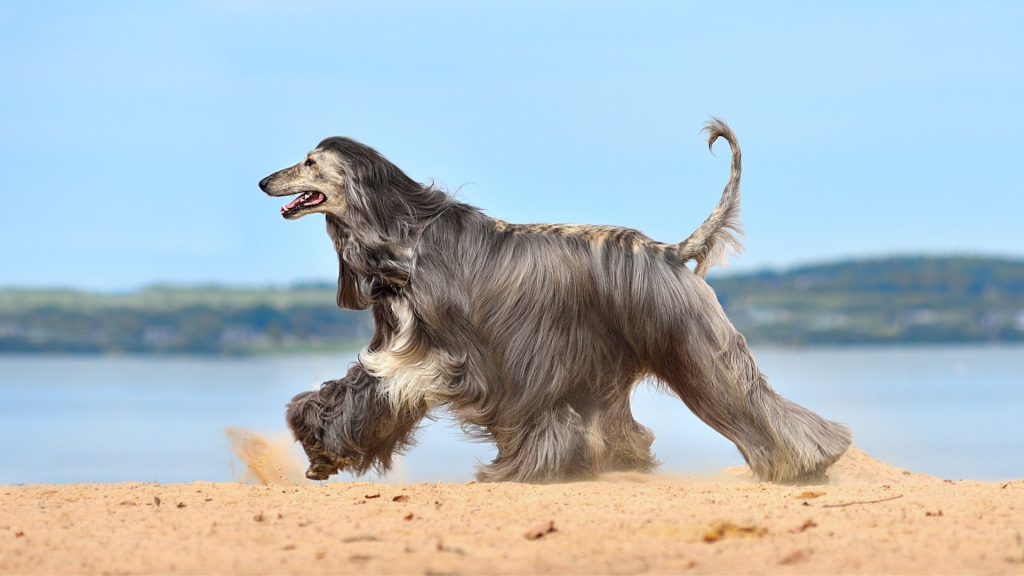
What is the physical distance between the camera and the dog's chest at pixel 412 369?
827 cm

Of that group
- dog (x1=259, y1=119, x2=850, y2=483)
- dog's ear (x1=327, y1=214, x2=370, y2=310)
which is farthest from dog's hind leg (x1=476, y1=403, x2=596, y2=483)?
dog's ear (x1=327, y1=214, x2=370, y2=310)

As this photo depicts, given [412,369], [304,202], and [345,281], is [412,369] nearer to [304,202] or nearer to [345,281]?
[345,281]

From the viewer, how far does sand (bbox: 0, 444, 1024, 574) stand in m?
5.56

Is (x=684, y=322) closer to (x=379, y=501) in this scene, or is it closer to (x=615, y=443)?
(x=615, y=443)

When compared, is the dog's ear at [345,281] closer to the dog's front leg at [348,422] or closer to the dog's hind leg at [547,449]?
the dog's front leg at [348,422]

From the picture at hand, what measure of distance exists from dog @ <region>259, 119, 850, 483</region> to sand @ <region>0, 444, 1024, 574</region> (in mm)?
443

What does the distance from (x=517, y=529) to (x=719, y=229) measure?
320 centimetres

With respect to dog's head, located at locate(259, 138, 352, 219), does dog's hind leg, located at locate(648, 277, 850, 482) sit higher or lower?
lower

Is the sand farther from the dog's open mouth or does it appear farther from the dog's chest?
the dog's open mouth

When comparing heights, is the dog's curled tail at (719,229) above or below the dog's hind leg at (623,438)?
above

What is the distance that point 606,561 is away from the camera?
220 inches

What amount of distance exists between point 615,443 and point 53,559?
160 inches

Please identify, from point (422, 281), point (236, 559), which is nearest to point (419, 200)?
point (422, 281)

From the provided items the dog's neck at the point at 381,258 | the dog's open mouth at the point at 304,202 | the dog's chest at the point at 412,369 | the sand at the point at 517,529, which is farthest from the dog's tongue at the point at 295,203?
the sand at the point at 517,529
